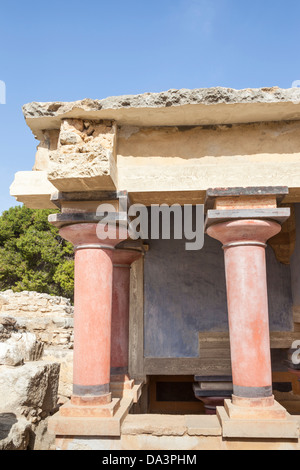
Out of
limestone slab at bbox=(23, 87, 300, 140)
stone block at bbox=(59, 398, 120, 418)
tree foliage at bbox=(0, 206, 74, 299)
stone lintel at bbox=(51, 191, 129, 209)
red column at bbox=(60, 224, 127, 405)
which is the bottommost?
stone block at bbox=(59, 398, 120, 418)

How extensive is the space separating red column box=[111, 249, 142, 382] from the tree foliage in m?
19.6

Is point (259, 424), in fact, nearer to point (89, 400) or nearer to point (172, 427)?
point (172, 427)

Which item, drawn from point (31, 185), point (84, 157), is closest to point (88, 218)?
point (84, 157)

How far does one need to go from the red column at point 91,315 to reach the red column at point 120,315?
4.79ft

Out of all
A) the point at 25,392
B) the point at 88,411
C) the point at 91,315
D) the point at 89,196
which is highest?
the point at 89,196

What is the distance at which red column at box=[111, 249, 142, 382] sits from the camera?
5676 mm

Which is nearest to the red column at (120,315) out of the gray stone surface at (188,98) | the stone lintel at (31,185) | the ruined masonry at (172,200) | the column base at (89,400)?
the ruined masonry at (172,200)

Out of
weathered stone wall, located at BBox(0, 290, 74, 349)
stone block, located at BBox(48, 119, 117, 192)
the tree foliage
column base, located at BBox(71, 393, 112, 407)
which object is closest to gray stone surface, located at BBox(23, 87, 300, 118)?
stone block, located at BBox(48, 119, 117, 192)

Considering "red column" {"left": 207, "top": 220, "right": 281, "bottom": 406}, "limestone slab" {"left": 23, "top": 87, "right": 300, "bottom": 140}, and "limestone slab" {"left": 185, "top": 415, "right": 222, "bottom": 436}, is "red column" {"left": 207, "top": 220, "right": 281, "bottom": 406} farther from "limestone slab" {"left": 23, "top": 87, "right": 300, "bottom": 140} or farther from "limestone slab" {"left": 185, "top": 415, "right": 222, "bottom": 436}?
"limestone slab" {"left": 23, "top": 87, "right": 300, "bottom": 140}

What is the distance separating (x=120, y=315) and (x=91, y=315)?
1.67m

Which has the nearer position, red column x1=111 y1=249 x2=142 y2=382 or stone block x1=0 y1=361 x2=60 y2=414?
stone block x1=0 y1=361 x2=60 y2=414

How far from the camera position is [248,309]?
4141 millimetres
